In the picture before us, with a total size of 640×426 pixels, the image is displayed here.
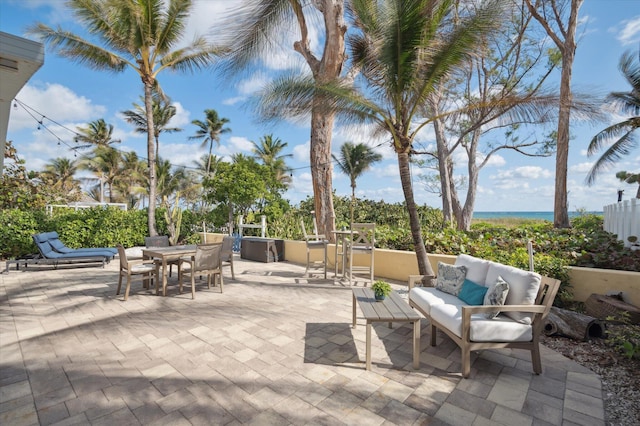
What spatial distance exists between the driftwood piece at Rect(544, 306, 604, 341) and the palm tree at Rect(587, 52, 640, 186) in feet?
38.8

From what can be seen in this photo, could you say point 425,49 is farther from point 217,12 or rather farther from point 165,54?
point 165,54

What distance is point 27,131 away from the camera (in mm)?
11680

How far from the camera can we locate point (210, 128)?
80.3 feet

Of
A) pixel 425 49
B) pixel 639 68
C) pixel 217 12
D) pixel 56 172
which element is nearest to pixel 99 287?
pixel 217 12

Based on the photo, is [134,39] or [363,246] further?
[134,39]

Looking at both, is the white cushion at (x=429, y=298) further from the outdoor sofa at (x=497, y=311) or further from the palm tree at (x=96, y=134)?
the palm tree at (x=96, y=134)

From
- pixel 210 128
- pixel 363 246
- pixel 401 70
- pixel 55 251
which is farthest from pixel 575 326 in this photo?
pixel 210 128

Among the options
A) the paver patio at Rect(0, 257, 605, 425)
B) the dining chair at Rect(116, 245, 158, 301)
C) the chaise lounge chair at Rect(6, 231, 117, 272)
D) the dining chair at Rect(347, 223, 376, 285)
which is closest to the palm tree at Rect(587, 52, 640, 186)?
the dining chair at Rect(347, 223, 376, 285)

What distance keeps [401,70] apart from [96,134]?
26.9 metres

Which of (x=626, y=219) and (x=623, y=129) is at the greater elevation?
(x=623, y=129)

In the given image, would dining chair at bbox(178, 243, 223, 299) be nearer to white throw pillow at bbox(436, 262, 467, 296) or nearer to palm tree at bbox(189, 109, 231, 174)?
white throw pillow at bbox(436, 262, 467, 296)

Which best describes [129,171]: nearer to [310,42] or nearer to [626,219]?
[310,42]

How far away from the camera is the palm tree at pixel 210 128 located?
24.4 m

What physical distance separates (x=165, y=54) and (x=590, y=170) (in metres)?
18.8
